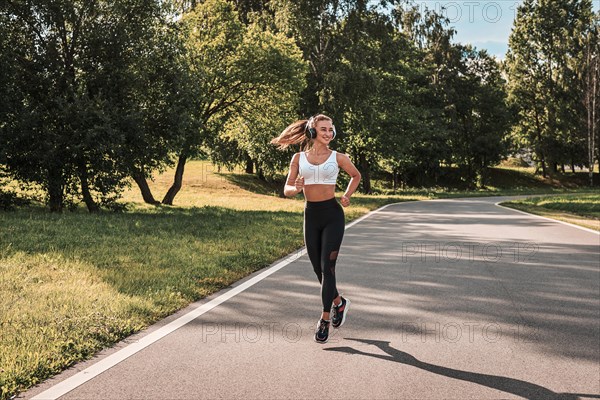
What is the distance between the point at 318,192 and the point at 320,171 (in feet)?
0.69

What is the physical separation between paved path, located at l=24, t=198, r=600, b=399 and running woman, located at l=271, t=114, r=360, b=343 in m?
0.65

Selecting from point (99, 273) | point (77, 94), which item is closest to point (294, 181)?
point (99, 273)

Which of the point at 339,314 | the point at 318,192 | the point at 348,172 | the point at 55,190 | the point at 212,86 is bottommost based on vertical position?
the point at 339,314

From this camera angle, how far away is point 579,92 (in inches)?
2313

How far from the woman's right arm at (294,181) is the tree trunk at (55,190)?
51.2ft

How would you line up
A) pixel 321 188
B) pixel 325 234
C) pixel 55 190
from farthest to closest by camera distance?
pixel 55 190 < pixel 325 234 < pixel 321 188

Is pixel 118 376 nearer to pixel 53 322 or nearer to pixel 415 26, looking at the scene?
pixel 53 322

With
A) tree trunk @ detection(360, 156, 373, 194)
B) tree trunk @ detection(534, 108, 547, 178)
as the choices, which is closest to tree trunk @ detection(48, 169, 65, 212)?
→ tree trunk @ detection(360, 156, 373, 194)

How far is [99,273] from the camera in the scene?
8211 mm

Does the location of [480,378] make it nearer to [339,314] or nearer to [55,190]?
[339,314]

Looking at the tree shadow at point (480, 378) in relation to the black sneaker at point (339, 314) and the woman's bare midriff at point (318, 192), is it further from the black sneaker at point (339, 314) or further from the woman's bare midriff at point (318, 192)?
the woman's bare midriff at point (318, 192)

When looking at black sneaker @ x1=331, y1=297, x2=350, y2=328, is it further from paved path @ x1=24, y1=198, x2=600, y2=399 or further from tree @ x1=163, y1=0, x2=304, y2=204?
tree @ x1=163, y1=0, x2=304, y2=204

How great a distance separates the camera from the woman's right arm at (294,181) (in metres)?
4.37

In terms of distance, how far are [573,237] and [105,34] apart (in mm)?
14476
